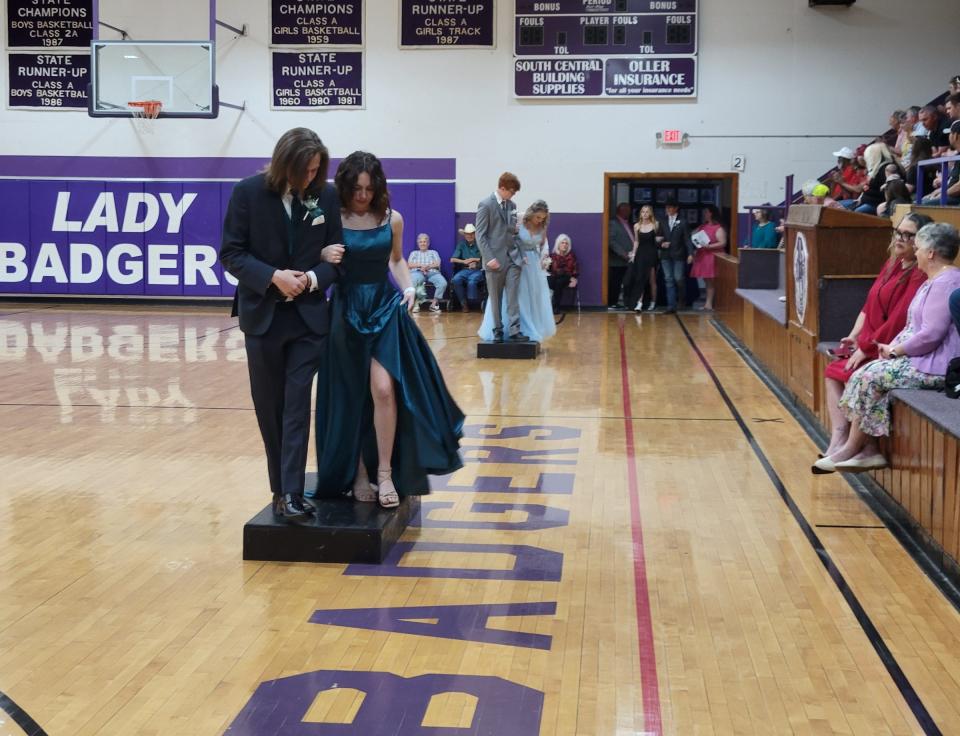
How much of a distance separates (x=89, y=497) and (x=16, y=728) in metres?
2.76

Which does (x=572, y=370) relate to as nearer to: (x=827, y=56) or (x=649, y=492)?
(x=649, y=492)

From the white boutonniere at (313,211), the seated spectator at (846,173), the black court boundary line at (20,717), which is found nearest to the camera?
the black court boundary line at (20,717)

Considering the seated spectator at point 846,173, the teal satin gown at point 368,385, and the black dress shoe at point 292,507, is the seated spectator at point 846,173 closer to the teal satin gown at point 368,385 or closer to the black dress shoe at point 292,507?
the teal satin gown at point 368,385

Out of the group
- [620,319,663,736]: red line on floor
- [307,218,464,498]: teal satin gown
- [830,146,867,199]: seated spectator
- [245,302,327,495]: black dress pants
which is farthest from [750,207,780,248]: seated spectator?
[245,302,327,495]: black dress pants

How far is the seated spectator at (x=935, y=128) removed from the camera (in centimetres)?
1118

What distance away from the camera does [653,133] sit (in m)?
16.8

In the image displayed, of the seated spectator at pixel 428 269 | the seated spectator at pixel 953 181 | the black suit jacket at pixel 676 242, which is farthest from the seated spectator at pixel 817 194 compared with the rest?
the seated spectator at pixel 428 269

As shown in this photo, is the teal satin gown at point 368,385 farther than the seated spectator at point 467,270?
No

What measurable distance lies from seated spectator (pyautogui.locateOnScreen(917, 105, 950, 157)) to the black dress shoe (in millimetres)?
8297

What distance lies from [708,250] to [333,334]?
12341 mm

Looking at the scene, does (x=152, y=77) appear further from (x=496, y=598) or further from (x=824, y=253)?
(x=496, y=598)

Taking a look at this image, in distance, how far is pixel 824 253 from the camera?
756cm

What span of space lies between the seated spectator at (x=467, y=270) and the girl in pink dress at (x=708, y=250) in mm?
3035

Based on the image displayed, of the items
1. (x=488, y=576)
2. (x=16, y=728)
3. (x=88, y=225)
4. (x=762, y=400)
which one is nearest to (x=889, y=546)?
(x=488, y=576)
